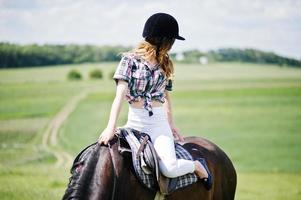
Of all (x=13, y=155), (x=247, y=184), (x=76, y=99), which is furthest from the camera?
(x=76, y=99)

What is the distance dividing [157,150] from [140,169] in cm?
24

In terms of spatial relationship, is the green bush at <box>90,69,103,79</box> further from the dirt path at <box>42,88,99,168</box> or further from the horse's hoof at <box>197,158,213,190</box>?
the horse's hoof at <box>197,158,213,190</box>

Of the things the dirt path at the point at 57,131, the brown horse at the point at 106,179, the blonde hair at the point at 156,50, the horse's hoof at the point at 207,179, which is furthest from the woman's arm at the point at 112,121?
the dirt path at the point at 57,131

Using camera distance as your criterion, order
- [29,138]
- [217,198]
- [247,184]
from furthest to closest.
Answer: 1. [29,138]
2. [247,184]
3. [217,198]

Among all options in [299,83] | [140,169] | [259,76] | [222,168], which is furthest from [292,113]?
[140,169]

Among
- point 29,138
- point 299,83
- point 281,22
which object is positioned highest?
point 281,22

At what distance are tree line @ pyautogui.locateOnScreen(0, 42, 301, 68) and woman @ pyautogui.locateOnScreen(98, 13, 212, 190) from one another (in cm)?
1491

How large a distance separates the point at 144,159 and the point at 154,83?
616mm

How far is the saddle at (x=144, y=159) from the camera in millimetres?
4008

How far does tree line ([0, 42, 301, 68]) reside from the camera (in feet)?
65.4

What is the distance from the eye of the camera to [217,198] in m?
4.98

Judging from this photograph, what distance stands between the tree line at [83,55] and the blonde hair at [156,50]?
48.8 feet

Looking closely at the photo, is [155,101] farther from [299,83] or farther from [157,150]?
[299,83]

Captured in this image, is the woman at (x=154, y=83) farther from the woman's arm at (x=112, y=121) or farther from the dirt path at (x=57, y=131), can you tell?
the dirt path at (x=57, y=131)
